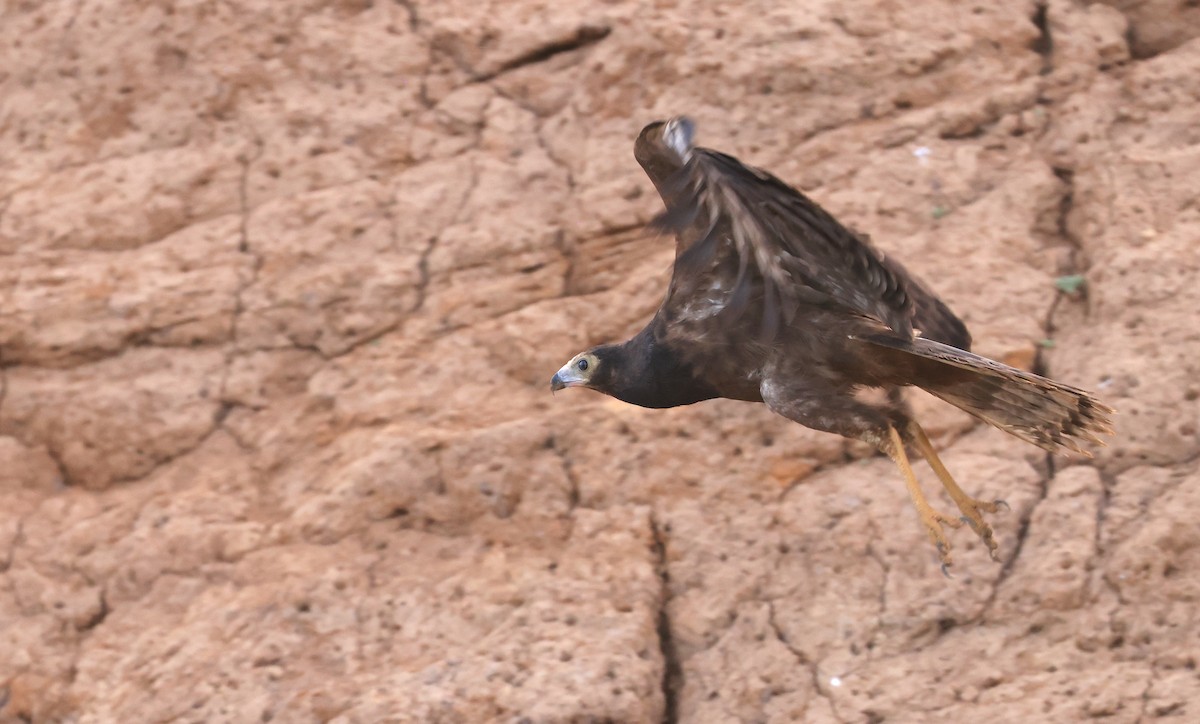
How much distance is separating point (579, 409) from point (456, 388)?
1.85ft

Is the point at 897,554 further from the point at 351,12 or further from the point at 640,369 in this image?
the point at 351,12

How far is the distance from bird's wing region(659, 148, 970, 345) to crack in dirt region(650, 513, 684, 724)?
3.26 feet

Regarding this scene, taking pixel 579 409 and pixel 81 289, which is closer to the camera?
pixel 579 409

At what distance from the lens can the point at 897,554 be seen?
525 centimetres

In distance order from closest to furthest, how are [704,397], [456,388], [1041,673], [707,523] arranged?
[1041,673] < [704,397] < [707,523] < [456,388]

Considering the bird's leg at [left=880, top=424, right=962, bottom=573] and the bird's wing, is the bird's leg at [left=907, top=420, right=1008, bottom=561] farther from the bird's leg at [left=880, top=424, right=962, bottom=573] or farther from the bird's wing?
the bird's wing

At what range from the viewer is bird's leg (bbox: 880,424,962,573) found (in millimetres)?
4895

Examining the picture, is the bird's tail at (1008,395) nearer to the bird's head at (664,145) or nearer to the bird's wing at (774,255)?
the bird's wing at (774,255)

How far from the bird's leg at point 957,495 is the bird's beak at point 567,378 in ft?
4.09

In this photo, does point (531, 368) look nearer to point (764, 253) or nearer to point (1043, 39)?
point (764, 253)

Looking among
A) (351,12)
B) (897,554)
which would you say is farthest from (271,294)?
(897,554)

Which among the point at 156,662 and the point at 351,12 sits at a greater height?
the point at 351,12

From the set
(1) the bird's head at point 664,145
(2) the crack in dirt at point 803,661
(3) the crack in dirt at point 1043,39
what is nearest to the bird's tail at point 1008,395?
(1) the bird's head at point 664,145

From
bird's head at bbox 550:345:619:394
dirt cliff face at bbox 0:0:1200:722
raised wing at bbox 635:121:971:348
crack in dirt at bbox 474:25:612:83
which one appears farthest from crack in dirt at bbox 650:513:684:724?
crack in dirt at bbox 474:25:612:83
